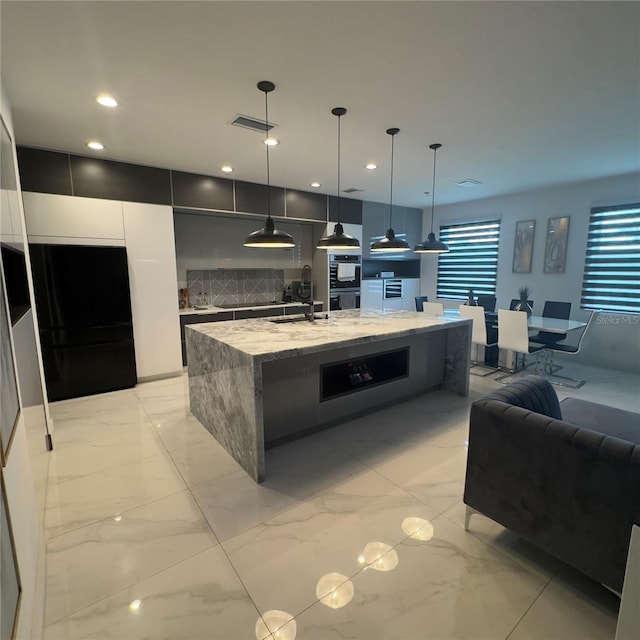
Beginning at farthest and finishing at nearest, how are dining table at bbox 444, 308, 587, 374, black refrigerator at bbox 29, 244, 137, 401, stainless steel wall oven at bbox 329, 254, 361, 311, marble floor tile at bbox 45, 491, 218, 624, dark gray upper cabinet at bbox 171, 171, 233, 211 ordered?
stainless steel wall oven at bbox 329, 254, 361, 311 < dark gray upper cabinet at bbox 171, 171, 233, 211 < dining table at bbox 444, 308, 587, 374 < black refrigerator at bbox 29, 244, 137, 401 < marble floor tile at bbox 45, 491, 218, 624

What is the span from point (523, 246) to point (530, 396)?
4.84m

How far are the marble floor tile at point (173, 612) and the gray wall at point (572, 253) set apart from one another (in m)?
5.81

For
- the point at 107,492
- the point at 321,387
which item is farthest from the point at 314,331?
the point at 107,492

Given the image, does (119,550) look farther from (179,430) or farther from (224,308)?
(224,308)

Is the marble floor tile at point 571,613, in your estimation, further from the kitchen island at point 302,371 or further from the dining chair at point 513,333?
the dining chair at point 513,333

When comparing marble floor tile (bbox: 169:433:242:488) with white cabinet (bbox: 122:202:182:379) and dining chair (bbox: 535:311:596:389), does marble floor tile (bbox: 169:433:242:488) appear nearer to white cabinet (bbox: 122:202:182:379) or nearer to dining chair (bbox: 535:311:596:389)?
white cabinet (bbox: 122:202:182:379)

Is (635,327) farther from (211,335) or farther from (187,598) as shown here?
(187,598)

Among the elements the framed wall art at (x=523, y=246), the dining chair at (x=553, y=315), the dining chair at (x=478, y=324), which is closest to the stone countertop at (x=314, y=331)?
the dining chair at (x=478, y=324)

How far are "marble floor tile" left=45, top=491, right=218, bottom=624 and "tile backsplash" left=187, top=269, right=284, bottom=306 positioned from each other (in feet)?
11.7

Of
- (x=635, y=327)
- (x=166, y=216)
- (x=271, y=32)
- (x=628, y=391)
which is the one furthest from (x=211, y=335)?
(x=635, y=327)

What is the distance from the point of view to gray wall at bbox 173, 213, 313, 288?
493 centimetres

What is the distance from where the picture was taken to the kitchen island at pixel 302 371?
7.51 feet

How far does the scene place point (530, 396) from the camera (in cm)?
188

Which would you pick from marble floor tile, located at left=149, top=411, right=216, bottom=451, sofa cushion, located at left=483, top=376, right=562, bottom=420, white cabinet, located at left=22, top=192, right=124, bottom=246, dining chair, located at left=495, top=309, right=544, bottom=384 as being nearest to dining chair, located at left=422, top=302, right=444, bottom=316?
dining chair, located at left=495, top=309, right=544, bottom=384
